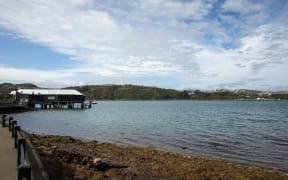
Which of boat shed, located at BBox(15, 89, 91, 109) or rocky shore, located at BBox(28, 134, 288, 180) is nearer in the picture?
rocky shore, located at BBox(28, 134, 288, 180)

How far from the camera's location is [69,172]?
11.6 m

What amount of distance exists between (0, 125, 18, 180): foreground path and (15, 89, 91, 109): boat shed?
8507 centimetres

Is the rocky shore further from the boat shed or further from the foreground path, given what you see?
the boat shed

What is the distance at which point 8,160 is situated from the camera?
35.7ft

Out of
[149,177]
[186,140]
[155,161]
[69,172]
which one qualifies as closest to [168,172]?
[149,177]

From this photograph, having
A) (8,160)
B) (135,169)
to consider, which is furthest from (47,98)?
(8,160)

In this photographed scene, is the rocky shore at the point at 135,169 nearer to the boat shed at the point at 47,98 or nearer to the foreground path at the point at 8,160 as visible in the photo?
the foreground path at the point at 8,160

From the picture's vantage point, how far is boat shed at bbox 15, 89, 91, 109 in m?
95.8

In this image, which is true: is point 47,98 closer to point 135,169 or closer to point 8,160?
point 135,169

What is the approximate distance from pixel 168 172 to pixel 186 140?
14293 millimetres

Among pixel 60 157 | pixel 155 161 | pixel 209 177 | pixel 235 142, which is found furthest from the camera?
pixel 235 142

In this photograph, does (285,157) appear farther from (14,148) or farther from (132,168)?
(14,148)

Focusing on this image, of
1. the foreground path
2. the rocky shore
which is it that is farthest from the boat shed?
the rocky shore

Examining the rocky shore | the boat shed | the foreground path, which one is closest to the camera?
the foreground path
